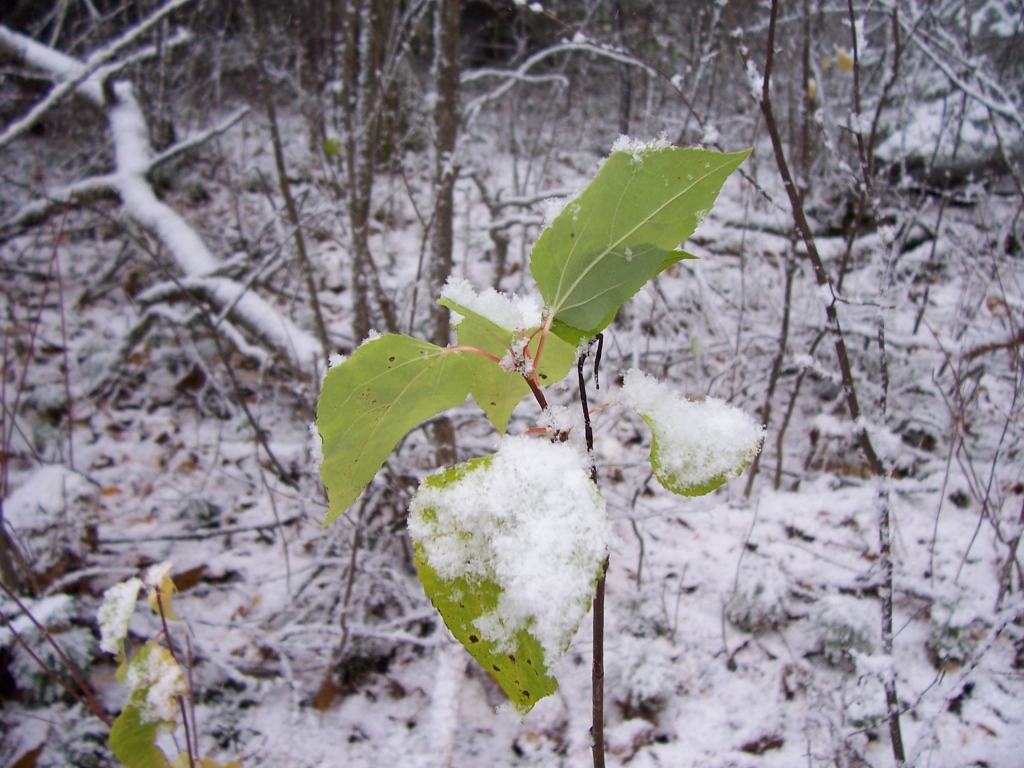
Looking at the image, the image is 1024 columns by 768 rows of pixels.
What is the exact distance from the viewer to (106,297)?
341cm

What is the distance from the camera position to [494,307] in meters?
0.44

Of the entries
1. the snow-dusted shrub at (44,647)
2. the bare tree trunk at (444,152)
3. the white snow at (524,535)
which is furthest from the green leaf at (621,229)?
the snow-dusted shrub at (44,647)

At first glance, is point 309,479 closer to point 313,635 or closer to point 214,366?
point 313,635

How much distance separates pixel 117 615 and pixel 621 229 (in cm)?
100

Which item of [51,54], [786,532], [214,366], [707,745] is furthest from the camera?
[51,54]

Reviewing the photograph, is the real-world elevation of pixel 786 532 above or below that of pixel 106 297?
below

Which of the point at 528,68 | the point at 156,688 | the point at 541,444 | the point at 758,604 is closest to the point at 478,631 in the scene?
the point at 541,444

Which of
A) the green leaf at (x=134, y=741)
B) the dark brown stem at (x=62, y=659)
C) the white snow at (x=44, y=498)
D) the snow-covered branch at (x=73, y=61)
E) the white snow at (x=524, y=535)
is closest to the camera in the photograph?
the white snow at (x=524, y=535)

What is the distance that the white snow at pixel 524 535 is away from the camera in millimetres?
327

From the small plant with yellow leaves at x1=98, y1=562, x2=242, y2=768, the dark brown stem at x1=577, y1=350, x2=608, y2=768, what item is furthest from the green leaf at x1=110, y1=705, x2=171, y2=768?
the dark brown stem at x1=577, y1=350, x2=608, y2=768

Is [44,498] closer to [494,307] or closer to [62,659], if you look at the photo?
[62,659]

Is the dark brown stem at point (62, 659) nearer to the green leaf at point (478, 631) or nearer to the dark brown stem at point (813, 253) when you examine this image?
the green leaf at point (478, 631)

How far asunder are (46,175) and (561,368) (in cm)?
565

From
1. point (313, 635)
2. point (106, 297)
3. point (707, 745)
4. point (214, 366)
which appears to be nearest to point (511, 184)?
point (214, 366)
